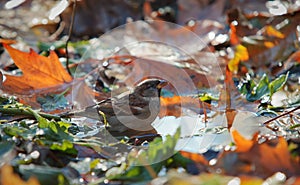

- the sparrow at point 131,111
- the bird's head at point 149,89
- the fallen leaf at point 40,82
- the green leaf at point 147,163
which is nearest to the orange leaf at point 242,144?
the green leaf at point 147,163

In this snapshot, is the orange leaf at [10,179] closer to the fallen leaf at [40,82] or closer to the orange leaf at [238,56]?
the fallen leaf at [40,82]

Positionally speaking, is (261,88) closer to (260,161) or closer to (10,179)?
(260,161)

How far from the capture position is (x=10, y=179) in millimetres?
935

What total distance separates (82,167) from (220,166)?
28cm

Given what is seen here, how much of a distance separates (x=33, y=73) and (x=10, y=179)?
0.85m

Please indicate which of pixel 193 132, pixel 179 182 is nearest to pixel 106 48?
pixel 193 132

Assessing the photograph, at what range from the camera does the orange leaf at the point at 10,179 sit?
0.93 metres

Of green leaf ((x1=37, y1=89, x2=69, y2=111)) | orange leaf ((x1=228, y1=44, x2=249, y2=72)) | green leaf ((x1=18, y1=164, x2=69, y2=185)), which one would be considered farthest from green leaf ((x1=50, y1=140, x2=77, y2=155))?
orange leaf ((x1=228, y1=44, x2=249, y2=72))

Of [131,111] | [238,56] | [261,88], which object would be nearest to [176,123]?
[131,111]

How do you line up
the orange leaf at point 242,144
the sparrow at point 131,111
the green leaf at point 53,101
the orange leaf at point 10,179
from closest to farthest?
the orange leaf at point 10,179, the orange leaf at point 242,144, the sparrow at point 131,111, the green leaf at point 53,101

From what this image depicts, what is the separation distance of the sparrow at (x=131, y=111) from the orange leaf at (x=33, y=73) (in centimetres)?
37

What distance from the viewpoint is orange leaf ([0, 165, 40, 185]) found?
36.6 inches

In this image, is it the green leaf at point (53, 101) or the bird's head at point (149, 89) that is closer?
the bird's head at point (149, 89)

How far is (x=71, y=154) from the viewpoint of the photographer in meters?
1.14
